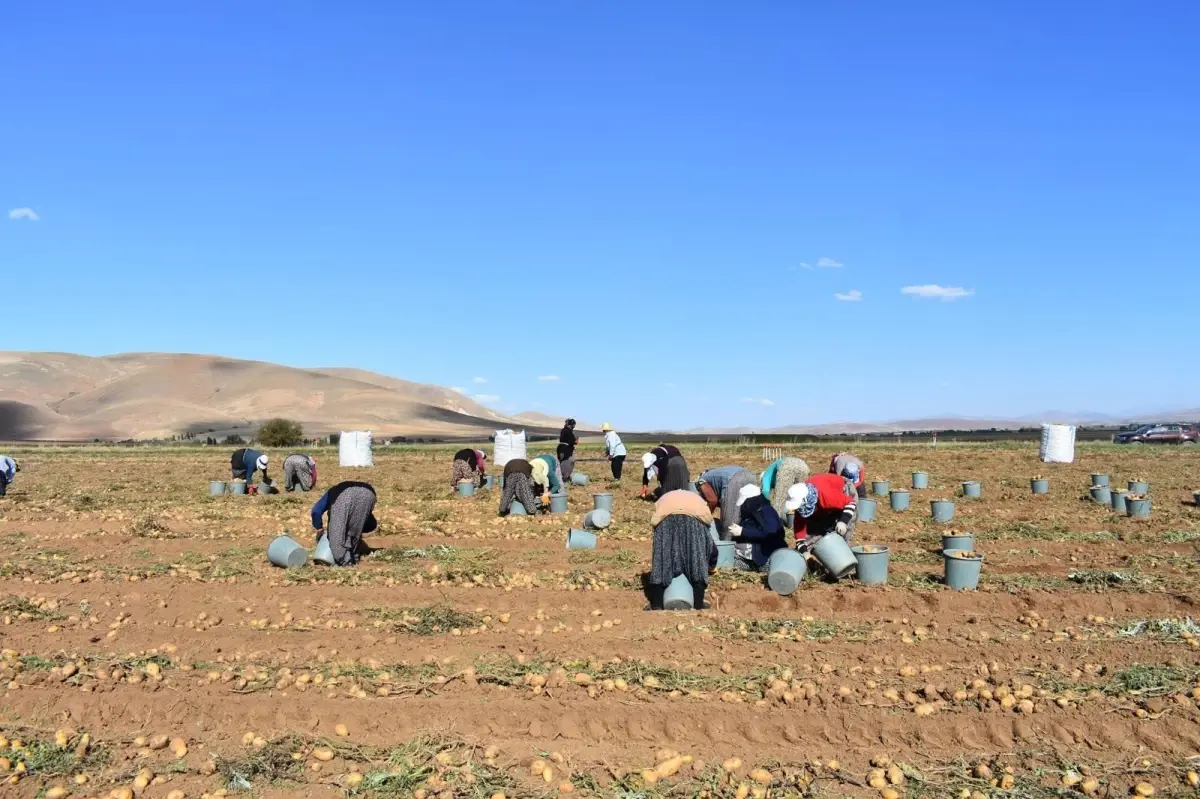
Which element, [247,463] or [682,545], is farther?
[247,463]

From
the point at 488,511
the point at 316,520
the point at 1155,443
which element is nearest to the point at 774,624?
the point at 316,520

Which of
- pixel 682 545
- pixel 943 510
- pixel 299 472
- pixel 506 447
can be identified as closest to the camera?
pixel 682 545

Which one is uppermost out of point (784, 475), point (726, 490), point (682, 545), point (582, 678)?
point (784, 475)

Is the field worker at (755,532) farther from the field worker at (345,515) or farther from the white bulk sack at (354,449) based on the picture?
the white bulk sack at (354,449)

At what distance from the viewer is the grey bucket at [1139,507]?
1447 centimetres

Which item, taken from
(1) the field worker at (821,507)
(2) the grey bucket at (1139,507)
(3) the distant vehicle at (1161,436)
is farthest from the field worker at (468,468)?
(3) the distant vehicle at (1161,436)

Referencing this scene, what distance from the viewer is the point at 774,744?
5348 millimetres

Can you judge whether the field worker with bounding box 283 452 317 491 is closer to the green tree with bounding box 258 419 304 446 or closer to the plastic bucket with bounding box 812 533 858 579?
the plastic bucket with bounding box 812 533 858 579

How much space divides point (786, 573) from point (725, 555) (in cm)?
129

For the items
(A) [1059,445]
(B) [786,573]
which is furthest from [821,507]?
(A) [1059,445]

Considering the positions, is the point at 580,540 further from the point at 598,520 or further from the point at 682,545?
the point at 682,545

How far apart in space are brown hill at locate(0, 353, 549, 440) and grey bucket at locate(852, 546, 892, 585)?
97162mm

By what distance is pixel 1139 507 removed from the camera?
570 inches

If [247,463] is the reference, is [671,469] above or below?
above
